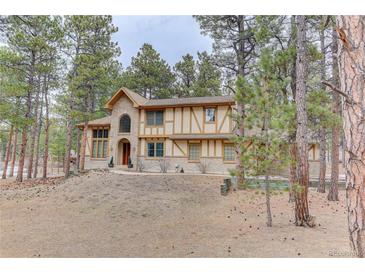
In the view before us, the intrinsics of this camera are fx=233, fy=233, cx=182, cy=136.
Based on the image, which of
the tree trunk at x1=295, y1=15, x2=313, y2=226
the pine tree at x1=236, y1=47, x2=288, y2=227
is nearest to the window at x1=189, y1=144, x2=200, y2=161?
the pine tree at x1=236, y1=47, x2=288, y2=227

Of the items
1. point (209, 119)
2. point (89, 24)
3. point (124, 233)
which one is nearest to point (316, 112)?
point (124, 233)

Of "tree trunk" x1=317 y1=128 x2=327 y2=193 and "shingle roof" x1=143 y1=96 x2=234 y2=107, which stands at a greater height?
"shingle roof" x1=143 y1=96 x2=234 y2=107

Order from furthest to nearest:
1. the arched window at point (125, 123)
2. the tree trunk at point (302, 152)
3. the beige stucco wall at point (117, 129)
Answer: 1. the arched window at point (125, 123)
2. the beige stucco wall at point (117, 129)
3. the tree trunk at point (302, 152)

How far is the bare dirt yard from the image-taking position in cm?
387

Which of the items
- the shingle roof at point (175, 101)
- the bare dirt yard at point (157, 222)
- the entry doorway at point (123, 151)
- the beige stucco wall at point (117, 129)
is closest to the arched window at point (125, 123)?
the beige stucco wall at point (117, 129)

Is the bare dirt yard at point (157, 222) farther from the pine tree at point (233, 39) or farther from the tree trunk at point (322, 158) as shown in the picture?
the pine tree at point (233, 39)

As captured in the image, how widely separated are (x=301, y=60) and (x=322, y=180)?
5.73 meters

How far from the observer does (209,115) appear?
1178 centimetres

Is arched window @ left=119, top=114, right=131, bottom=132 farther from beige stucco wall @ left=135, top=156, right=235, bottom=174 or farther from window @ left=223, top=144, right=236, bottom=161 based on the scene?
window @ left=223, top=144, right=236, bottom=161

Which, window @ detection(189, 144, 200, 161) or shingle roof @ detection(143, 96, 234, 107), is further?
window @ detection(189, 144, 200, 161)

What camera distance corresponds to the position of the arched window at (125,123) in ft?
43.3

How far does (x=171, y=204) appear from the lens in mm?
6773

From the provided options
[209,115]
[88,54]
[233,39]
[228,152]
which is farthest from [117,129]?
Answer: [233,39]

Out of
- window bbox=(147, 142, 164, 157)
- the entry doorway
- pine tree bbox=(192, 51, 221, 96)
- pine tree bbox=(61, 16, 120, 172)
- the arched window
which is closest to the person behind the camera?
pine tree bbox=(61, 16, 120, 172)
